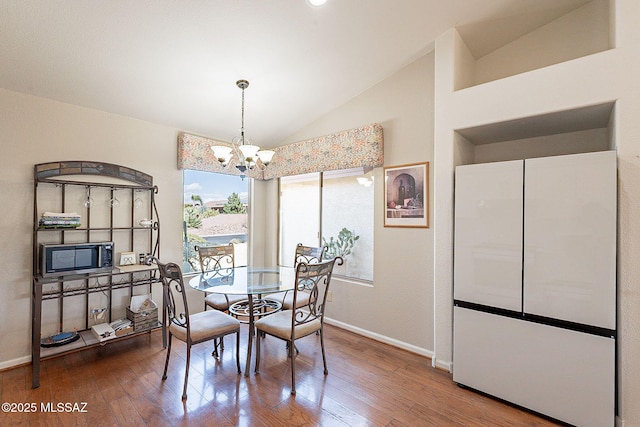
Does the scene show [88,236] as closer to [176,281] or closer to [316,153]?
[176,281]

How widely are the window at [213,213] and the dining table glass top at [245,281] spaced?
0.87 metres

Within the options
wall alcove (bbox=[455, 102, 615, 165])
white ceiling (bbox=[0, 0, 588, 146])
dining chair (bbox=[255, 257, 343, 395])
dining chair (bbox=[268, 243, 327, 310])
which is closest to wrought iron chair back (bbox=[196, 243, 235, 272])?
dining chair (bbox=[268, 243, 327, 310])

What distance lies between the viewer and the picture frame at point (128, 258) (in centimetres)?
317

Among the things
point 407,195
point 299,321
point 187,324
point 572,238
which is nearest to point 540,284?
point 572,238

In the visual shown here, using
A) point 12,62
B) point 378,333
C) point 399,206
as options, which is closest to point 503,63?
point 399,206

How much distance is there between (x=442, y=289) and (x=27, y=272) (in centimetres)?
394

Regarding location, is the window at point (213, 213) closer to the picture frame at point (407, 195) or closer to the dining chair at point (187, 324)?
the dining chair at point (187, 324)

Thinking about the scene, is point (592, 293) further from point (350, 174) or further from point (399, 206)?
point (350, 174)

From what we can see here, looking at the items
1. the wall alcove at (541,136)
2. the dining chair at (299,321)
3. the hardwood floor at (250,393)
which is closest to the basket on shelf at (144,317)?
the hardwood floor at (250,393)

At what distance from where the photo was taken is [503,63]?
2.89 m

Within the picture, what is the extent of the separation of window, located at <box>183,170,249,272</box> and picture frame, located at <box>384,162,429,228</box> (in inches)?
95.2

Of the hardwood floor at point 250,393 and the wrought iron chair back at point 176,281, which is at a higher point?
the wrought iron chair back at point 176,281

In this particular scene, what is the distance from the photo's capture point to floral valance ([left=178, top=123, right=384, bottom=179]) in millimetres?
3355

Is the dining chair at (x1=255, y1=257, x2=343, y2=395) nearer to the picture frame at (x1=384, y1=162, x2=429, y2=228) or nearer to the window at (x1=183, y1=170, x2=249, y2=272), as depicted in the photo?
the picture frame at (x1=384, y1=162, x2=429, y2=228)
